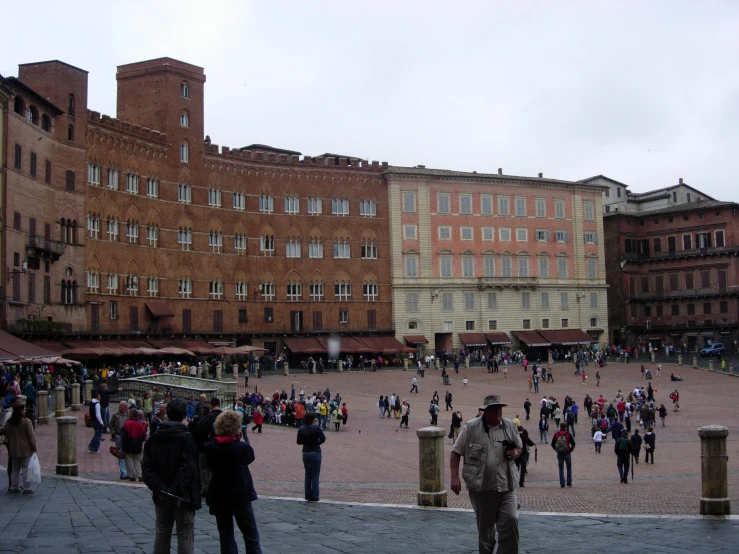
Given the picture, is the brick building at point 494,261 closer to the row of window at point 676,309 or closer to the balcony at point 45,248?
the row of window at point 676,309

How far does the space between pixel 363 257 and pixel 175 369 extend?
81.8ft

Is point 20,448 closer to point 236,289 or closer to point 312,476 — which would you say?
point 312,476

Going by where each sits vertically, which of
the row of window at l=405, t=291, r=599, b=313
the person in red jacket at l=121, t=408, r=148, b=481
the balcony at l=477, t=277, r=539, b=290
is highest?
the balcony at l=477, t=277, r=539, b=290

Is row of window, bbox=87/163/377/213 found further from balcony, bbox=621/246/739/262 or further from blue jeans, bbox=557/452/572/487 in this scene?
blue jeans, bbox=557/452/572/487

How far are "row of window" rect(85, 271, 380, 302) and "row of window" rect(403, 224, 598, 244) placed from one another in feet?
18.5

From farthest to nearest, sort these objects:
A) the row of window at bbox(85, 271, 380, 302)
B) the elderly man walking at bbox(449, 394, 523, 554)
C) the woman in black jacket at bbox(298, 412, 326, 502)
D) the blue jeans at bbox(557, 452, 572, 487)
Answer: the row of window at bbox(85, 271, 380, 302) → the blue jeans at bbox(557, 452, 572, 487) → the woman in black jacket at bbox(298, 412, 326, 502) → the elderly man walking at bbox(449, 394, 523, 554)

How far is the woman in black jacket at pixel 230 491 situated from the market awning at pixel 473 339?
6387 centimetres

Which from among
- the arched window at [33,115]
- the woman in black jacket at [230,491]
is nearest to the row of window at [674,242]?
the arched window at [33,115]

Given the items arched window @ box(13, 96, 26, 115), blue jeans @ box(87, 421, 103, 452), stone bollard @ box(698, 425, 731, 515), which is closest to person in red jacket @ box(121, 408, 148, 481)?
blue jeans @ box(87, 421, 103, 452)

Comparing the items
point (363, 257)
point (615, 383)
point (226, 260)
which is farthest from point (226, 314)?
point (615, 383)

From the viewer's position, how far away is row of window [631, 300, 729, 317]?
260 ft

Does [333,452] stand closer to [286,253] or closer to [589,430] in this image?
[589,430]

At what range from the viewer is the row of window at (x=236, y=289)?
58.0m

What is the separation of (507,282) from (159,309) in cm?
2974
